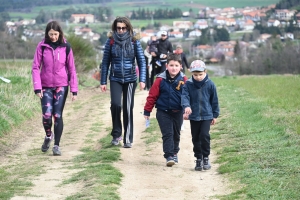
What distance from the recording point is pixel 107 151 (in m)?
10.9

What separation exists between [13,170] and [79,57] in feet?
62.2

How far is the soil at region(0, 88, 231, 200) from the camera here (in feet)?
27.2

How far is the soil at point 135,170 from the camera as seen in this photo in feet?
27.2

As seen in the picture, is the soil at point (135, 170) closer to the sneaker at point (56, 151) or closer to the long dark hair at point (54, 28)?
the sneaker at point (56, 151)

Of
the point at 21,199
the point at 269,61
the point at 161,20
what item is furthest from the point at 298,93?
the point at 161,20

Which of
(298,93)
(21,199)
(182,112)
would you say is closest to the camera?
(21,199)

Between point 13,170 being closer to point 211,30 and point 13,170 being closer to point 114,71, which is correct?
point 114,71

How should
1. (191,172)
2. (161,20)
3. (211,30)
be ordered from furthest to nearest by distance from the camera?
(161,20) < (211,30) < (191,172)

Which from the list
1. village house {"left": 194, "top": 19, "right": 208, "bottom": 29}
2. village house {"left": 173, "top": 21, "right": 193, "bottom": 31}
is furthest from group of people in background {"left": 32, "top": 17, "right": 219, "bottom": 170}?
village house {"left": 194, "top": 19, "right": 208, "bottom": 29}

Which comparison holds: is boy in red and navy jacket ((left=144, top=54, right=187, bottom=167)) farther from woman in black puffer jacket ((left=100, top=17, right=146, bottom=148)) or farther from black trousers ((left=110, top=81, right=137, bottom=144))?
black trousers ((left=110, top=81, right=137, bottom=144))

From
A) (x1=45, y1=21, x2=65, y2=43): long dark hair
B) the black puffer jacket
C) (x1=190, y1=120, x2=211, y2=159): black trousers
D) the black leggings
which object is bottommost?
(x1=190, y1=120, x2=211, y2=159): black trousers

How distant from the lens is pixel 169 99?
10.1m

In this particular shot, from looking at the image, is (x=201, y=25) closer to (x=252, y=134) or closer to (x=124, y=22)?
(x=252, y=134)

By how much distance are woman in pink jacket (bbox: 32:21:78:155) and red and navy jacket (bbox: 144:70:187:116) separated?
1.45 meters
